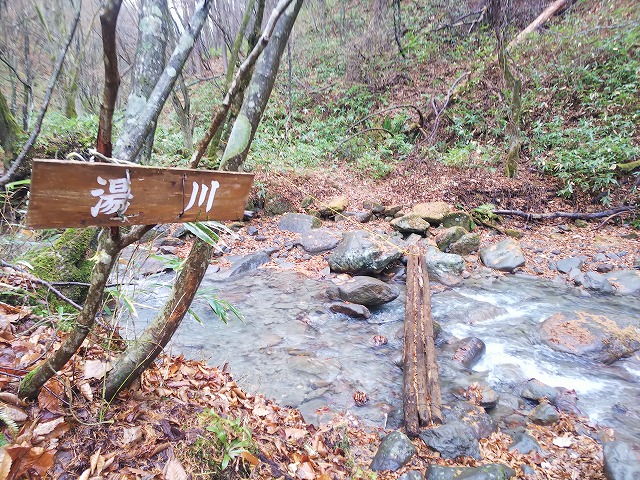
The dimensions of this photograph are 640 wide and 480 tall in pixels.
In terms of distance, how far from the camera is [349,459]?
2.53m

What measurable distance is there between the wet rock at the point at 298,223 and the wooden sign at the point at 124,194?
5.98 metres

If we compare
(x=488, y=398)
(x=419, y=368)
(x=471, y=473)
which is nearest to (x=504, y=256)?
(x=488, y=398)

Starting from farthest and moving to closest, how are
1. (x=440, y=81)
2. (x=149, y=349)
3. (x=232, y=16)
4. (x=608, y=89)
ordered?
(x=232, y=16) < (x=440, y=81) < (x=608, y=89) < (x=149, y=349)

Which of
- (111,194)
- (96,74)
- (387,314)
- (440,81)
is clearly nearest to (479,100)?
(440,81)

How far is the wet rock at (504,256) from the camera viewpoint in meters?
6.50

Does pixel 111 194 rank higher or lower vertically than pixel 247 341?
higher

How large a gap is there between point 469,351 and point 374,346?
1124mm

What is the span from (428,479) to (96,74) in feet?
65.2

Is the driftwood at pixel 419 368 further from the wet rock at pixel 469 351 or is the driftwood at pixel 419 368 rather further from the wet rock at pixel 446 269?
the wet rock at pixel 446 269

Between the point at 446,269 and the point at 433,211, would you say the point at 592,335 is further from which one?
the point at 433,211

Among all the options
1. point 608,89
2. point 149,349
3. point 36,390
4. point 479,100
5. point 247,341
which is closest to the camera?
point 36,390

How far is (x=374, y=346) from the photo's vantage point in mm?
4305

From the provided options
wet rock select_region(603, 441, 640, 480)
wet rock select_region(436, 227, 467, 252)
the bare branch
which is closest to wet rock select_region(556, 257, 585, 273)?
wet rock select_region(436, 227, 467, 252)

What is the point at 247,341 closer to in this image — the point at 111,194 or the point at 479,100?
the point at 111,194
